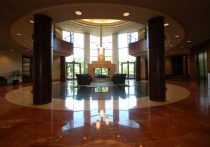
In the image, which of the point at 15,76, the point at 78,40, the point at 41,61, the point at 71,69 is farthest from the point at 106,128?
the point at 78,40

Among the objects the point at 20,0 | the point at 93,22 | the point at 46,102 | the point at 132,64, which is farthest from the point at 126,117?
the point at 132,64

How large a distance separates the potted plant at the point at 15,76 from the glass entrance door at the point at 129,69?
12.8 m

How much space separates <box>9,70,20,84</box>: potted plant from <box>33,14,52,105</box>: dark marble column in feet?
34.0

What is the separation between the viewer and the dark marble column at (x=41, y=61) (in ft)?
17.7

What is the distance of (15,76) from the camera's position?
1452 centimetres

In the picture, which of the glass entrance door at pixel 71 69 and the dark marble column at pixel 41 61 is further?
the glass entrance door at pixel 71 69

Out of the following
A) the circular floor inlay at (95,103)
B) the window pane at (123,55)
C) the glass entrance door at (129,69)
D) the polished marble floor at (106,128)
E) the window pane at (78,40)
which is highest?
the window pane at (78,40)

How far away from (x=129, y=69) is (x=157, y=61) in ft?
51.9

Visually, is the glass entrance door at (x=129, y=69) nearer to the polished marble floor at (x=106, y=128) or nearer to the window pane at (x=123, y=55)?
the window pane at (x=123, y=55)

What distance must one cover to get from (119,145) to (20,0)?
4.30 metres

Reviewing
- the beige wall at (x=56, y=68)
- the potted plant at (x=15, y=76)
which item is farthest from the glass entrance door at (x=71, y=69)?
the potted plant at (x=15, y=76)

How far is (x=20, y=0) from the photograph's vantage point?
4.16 meters

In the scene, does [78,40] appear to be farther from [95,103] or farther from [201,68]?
[95,103]

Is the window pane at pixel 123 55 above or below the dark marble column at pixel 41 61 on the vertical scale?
above
